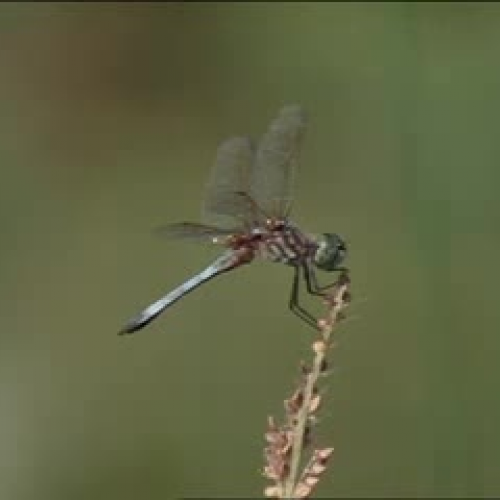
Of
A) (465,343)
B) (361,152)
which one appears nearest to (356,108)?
(361,152)

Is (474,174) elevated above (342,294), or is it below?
above

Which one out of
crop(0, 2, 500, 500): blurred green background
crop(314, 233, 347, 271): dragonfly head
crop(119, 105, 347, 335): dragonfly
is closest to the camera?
crop(314, 233, 347, 271): dragonfly head

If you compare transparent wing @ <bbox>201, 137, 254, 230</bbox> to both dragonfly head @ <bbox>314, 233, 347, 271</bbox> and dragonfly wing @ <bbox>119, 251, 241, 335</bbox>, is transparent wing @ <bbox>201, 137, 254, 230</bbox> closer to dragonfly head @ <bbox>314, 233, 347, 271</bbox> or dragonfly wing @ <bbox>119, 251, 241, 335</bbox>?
dragonfly wing @ <bbox>119, 251, 241, 335</bbox>

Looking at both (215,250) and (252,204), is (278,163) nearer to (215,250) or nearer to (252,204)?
(252,204)

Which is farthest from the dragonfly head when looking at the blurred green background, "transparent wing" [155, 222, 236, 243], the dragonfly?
the blurred green background

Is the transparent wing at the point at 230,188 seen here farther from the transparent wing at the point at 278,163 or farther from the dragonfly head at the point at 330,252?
the dragonfly head at the point at 330,252

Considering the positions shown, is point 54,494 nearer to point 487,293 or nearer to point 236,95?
point 487,293
